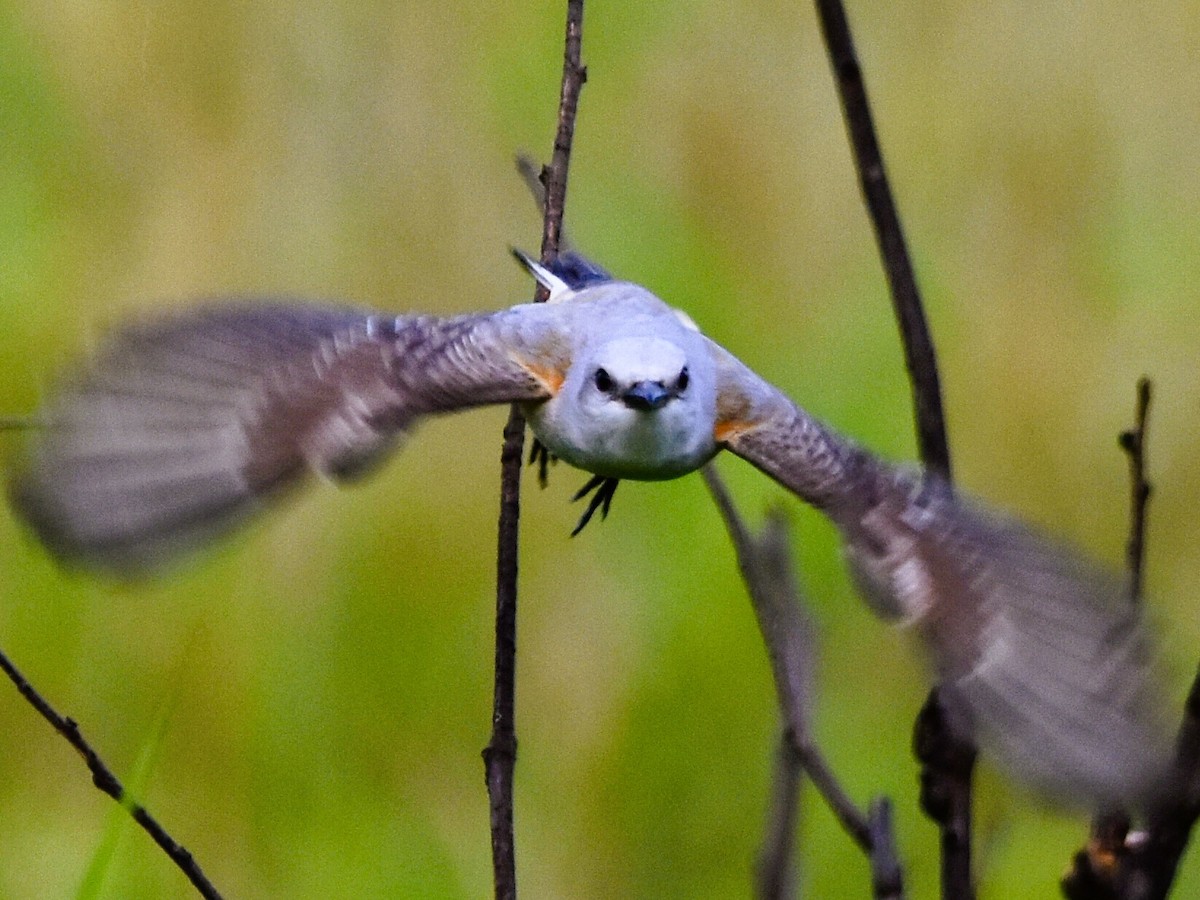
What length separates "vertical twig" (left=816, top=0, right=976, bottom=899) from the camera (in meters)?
0.87

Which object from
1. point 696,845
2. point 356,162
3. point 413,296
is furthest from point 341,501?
point 696,845

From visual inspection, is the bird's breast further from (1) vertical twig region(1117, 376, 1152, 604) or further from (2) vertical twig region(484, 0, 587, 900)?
(1) vertical twig region(1117, 376, 1152, 604)

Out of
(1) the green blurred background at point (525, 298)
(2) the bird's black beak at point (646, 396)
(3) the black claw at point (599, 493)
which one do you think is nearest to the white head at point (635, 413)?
(2) the bird's black beak at point (646, 396)

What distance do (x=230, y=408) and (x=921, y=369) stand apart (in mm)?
418

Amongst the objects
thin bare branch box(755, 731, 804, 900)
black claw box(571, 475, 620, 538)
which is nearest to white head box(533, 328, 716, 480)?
black claw box(571, 475, 620, 538)

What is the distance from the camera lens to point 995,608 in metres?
1.10

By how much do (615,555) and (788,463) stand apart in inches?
37.3

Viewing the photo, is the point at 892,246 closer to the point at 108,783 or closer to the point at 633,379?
the point at 633,379

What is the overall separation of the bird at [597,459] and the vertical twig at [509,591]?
0.19ft

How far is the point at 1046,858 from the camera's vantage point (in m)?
1.91

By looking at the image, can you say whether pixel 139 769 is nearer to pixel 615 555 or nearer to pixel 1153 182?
pixel 615 555

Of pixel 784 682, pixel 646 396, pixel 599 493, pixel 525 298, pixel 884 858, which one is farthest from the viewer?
pixel 525 298

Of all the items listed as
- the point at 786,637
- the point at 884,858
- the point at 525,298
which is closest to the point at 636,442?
the point at 786,637

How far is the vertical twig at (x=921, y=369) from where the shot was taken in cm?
87
